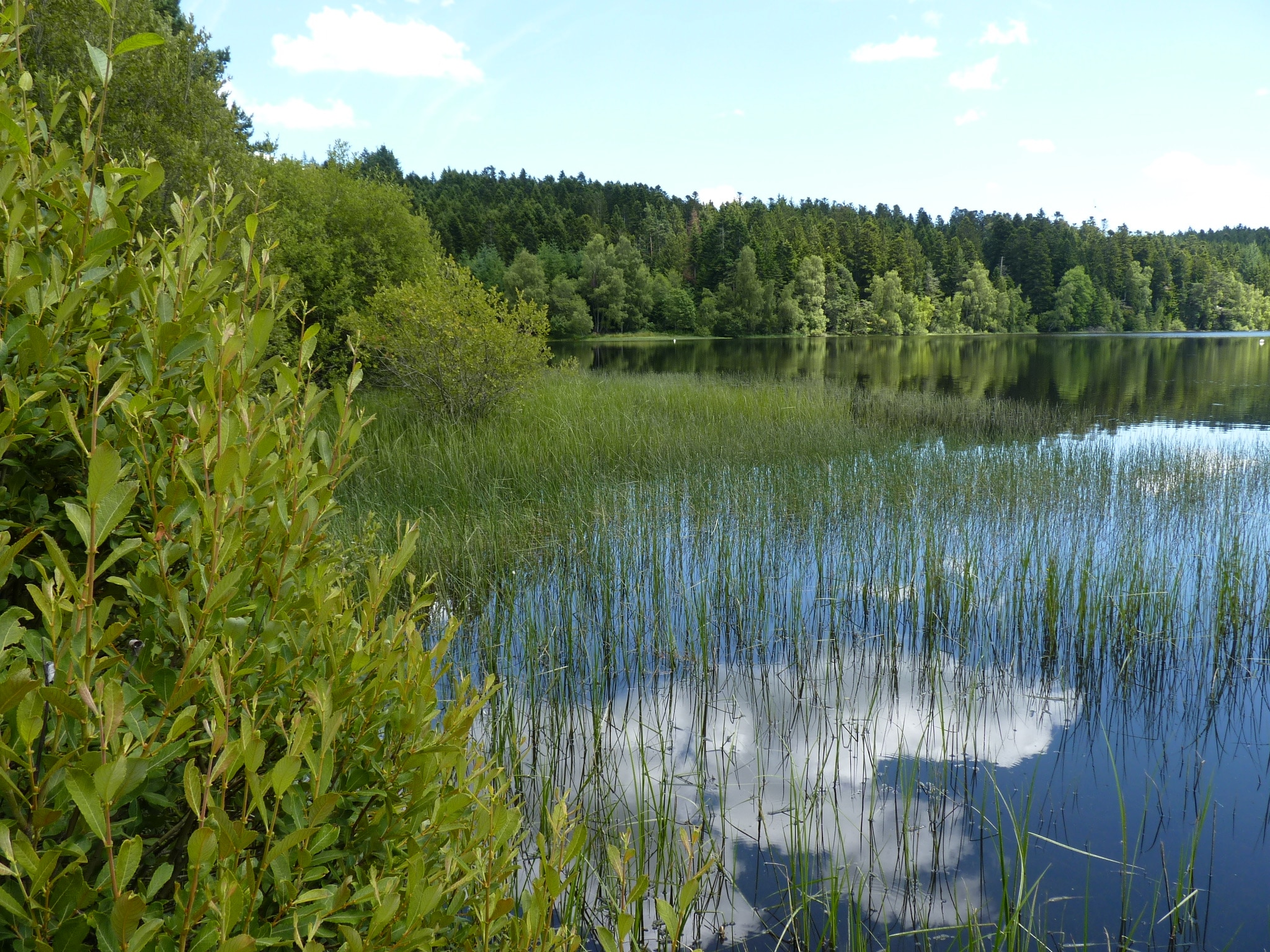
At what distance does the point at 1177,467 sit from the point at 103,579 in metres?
12.8

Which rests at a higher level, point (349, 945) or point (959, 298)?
point (959, 298)

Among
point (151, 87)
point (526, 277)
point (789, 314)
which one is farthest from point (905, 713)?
point (789, 314)

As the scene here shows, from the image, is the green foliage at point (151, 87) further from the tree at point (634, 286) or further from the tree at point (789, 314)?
the tree at point (634, 286)

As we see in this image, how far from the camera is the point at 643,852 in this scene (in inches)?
124

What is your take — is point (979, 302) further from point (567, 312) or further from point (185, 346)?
point (185, 346)

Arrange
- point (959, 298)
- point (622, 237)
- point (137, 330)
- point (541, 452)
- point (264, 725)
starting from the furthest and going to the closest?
point (959, 298), point (622, 237), point (541, 452), point (137, 330), point (264, 725)

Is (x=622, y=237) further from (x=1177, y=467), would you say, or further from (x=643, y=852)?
(x=643, y=852)

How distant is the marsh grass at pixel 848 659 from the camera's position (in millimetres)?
3201

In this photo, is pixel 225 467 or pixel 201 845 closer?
pixel 201 845

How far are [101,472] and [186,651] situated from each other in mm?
296

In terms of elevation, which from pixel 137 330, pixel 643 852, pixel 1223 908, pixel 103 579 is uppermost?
pixel 137 330

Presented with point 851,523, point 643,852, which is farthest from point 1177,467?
point 643,852

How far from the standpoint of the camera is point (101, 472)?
82cm

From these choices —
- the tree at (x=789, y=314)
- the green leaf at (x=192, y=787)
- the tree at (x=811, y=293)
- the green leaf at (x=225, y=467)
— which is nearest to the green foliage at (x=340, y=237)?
the green leaf at (x=225, y=467)
